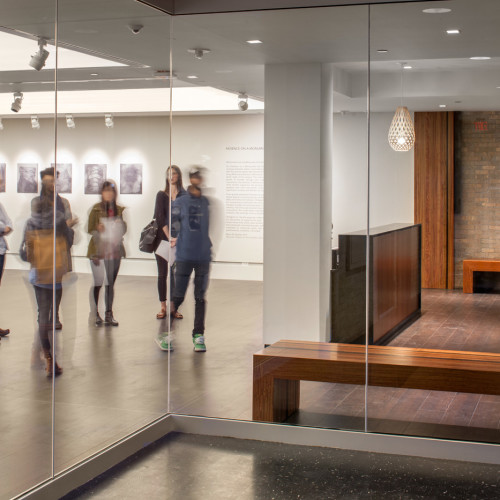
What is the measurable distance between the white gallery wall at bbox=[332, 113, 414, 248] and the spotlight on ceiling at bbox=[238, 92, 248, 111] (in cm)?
65

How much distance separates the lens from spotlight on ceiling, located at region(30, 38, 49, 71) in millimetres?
4223

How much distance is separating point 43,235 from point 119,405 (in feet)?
4.67

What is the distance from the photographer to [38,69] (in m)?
4.27

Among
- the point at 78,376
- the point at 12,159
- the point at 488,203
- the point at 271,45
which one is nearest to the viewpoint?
the point at 12,159

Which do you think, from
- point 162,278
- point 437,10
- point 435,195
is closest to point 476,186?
→ point 435,195

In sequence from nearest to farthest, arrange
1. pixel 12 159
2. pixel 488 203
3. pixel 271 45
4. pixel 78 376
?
1. pixel 12 159
2. pixel 78 376
3. pixel 488 203
4. pixel 271 45

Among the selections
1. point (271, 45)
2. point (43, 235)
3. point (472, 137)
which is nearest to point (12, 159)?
point (43, 235)

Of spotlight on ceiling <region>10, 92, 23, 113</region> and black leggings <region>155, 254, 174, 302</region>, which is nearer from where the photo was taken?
spotlight on ceiling <region>10, 92, 23, 113</region>

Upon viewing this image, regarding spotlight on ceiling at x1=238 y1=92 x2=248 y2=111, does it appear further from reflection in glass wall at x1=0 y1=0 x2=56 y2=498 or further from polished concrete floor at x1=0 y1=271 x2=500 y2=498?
reflection in glass wall at x1=0 y1=0 x2=56 y2=498

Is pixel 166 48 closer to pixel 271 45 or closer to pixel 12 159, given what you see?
pixel 271 45

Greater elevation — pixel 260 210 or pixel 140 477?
pixel 260 210

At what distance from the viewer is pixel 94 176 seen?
190 inches

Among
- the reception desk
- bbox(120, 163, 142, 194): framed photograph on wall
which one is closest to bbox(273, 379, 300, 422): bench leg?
the reception desk

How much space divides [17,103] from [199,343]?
2.34 meters
